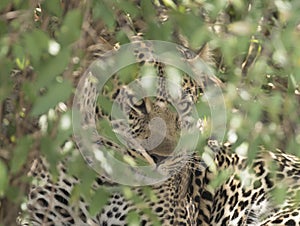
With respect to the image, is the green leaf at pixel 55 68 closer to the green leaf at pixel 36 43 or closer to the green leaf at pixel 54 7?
the green leaf at pixel 36 43

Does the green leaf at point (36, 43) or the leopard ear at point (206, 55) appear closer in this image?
the green leaf at point (36, 43)

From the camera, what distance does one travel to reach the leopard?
14.0 feet

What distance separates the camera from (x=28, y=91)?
2.93 metres

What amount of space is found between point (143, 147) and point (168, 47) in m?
1.25

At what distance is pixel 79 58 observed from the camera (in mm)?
2945

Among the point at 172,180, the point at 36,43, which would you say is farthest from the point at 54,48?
the point at 172,180

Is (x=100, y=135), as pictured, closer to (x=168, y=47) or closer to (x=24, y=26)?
(x=168, y=47)

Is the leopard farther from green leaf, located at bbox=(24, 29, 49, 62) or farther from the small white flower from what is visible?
green leaf, located at bbox=(24, 29, 49, 62)

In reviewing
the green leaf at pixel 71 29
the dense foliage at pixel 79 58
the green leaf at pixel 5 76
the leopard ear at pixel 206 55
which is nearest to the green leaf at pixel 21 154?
the dense foliage at pixel 79 58

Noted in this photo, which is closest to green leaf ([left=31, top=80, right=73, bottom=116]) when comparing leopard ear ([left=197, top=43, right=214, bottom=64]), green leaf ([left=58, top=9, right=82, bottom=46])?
green leaf ([left=58, top=9, right=82, bottom=46])

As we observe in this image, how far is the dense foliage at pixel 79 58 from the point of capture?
2.69 m

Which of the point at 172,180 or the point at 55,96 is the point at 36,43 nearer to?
the point at 55,96

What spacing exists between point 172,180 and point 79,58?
1.92 meters

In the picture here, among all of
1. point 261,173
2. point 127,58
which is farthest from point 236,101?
point 261,173
